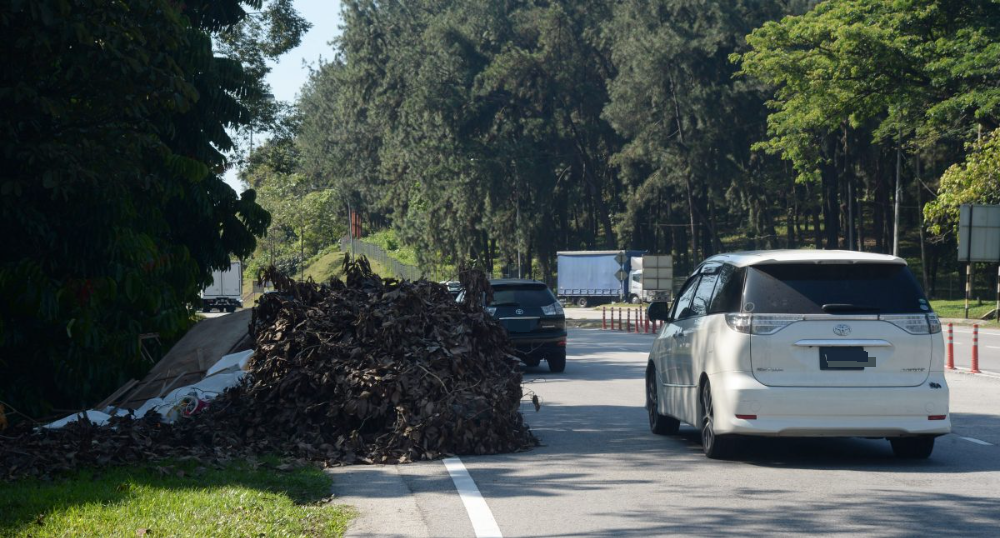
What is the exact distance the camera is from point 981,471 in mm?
9570

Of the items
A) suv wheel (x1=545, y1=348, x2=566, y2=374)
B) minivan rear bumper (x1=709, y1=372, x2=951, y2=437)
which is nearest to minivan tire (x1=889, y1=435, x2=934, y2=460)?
minivan rear bumper (x1=709, y1=372, x2=951, y2=437)

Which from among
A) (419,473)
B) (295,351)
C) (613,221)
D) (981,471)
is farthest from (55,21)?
(613,221)

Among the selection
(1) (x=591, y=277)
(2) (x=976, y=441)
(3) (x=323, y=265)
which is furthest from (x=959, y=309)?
(3) (x=323, y=265)

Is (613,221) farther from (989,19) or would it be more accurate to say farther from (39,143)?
(39,143)

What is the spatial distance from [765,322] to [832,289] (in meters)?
0.67

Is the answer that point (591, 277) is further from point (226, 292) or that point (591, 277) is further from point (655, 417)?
point (655, 417)

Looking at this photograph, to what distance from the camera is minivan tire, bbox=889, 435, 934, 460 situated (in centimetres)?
1012

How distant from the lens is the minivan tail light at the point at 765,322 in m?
9.59

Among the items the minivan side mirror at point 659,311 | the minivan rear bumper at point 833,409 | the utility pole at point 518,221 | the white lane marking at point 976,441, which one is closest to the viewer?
the minivan rear bumper at point 833,409

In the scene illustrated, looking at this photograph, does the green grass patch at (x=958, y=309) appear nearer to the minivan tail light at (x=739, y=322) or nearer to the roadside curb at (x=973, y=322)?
the roadside curb at (x=973, y=322)

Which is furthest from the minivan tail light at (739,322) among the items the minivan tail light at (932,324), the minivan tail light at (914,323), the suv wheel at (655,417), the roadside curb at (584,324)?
the roadside curb at (584,324)

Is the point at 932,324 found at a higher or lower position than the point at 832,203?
lower

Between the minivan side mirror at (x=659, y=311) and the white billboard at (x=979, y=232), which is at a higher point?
the white billboard at (x=979, y=232)

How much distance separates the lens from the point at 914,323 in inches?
381
